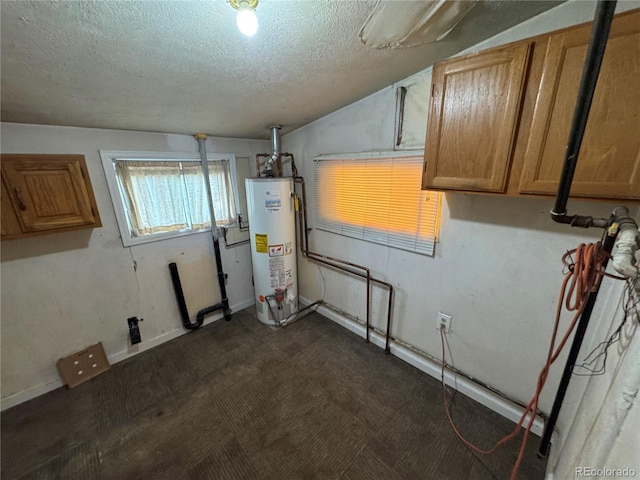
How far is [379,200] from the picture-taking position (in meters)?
2.10

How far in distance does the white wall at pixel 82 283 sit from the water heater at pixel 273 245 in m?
0.69

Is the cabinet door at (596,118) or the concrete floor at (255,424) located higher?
the cabinet door at (596,118)

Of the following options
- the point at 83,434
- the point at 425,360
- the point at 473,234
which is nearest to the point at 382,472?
the point at 425,360

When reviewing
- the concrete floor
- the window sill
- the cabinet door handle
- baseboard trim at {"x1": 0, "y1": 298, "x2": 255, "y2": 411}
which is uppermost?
the cabinet door handle

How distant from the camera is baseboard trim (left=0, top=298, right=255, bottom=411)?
1.85 m

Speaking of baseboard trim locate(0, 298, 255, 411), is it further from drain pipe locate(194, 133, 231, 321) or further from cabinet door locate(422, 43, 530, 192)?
cabinet door locate(422, 43, 530, 192)

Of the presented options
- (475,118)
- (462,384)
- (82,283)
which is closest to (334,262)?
(462,384)

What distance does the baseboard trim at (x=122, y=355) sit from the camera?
1.85 m

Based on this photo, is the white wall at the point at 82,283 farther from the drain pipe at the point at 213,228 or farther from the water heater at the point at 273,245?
the water heater at the point at 273,245

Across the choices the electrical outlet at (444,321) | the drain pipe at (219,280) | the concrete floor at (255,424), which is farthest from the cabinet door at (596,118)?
the drain pipe at (219,280)

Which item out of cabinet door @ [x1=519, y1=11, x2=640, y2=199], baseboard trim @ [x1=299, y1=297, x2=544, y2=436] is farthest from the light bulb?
baseboard trim @ [x1=299, y1=297, x2=544, y2=436]

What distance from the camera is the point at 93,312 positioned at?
2.08 metres

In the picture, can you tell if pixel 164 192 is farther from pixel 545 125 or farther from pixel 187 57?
pixel 545 125

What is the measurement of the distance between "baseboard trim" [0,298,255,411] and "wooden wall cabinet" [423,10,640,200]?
2.72 metres
